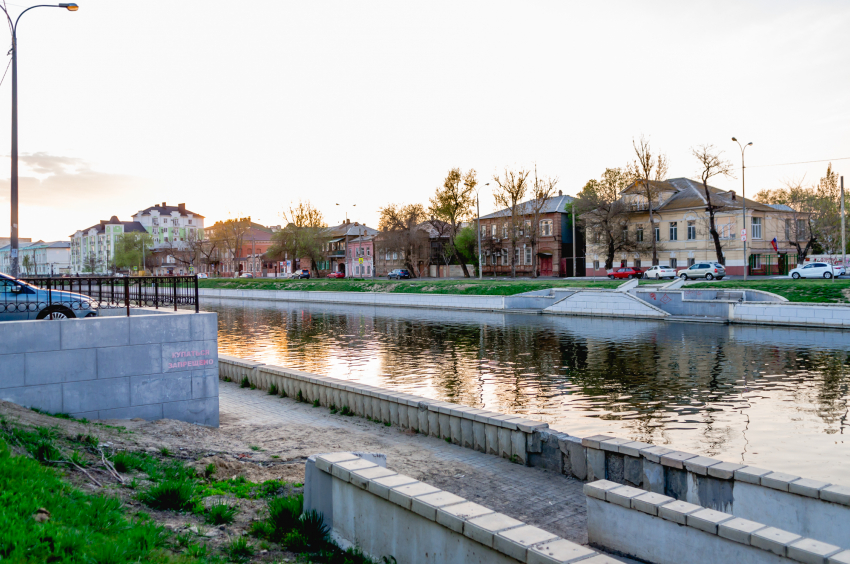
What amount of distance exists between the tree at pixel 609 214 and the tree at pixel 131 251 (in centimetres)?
8111

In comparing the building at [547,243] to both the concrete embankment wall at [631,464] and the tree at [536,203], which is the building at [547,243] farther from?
the concrete embankment wall at [631,464]

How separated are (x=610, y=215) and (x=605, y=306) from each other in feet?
97.9

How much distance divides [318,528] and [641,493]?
286 cm

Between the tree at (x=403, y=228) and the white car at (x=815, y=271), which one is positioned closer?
the white car at (x=815, y=271)

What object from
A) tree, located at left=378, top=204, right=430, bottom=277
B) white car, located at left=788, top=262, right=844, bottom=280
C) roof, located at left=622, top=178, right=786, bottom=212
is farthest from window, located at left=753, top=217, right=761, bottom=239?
tree, located at left=378, top=204, right=430, bottom=277

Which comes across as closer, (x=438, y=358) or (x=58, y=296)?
(x=58, y=296)

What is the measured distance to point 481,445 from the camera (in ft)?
29.5

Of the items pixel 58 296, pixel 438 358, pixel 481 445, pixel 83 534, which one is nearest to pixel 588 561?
pixel 83 534

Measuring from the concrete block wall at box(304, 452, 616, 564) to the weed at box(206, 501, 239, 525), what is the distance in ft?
2.38

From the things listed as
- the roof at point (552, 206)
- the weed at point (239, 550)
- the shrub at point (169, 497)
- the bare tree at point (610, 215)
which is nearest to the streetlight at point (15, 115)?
the shrub at point (169, 497)

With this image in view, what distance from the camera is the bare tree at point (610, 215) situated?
64688 millimetres

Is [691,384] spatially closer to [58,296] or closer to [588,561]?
[588,561]

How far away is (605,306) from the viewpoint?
3694 cm

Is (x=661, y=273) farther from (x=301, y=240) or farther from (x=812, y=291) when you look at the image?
(x=301, y=240)
